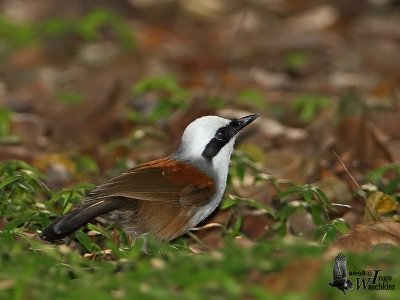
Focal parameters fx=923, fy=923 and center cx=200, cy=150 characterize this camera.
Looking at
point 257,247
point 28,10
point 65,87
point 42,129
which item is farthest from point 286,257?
point 28,10

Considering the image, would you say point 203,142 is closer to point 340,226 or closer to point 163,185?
point 163,185

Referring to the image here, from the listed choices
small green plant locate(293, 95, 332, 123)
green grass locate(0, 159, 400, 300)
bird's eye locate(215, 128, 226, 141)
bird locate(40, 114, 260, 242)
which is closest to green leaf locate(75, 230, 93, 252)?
bird locate(40, 114, 260, 242)

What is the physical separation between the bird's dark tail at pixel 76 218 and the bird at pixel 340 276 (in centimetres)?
149

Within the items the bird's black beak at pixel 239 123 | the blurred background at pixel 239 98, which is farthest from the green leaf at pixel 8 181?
the bird's black beak at pixel 239 123

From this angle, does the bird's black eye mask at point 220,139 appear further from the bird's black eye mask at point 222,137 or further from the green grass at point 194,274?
the green grass at point 194,274

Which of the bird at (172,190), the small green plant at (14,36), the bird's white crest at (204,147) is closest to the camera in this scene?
the bird at (172,190)

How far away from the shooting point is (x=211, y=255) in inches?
146

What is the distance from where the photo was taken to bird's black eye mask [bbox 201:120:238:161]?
5477mm

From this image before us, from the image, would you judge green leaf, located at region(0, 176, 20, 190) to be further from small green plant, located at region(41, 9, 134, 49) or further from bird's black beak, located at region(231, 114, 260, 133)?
small green plant, located at region(41, 9, 134, 49)

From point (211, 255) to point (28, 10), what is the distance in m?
10.5

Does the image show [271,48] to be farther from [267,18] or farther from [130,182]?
[130,182]

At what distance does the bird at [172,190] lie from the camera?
500cm

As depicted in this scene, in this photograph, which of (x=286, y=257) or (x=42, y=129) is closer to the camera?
(x=286, y=257)

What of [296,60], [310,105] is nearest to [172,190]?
[310,105]
